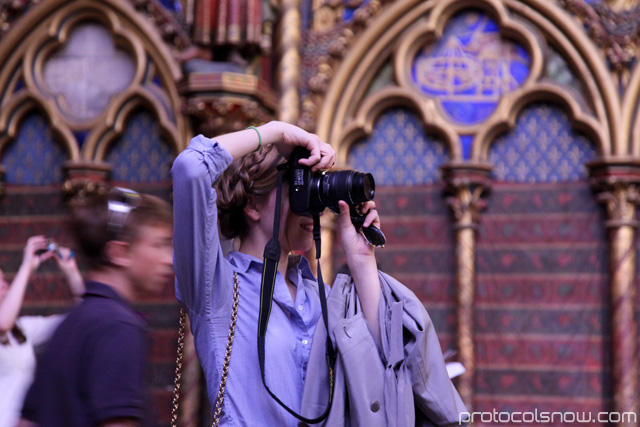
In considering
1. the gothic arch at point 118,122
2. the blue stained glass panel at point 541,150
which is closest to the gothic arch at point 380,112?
the blue stained glass panel at point 541,150

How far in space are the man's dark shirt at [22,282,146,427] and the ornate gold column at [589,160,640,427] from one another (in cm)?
346

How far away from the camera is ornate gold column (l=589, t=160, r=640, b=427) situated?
4.30m

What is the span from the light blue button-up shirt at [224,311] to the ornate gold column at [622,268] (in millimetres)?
2986

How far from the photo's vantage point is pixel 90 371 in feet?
4.54

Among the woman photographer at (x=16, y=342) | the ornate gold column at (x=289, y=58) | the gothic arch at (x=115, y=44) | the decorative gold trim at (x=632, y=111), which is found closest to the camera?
the woman photographer at (x=16, y=342)

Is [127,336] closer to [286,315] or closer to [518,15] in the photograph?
[286,315]

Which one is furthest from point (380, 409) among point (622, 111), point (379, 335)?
point (622, 111)

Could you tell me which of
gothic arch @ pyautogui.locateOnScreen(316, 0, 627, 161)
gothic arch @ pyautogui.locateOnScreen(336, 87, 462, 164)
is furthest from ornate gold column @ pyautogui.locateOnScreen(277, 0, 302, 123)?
gothic arch @ pyautogui.locateOnScreen(336, 87, 462, 164)

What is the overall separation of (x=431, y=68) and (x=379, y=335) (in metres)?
3.38

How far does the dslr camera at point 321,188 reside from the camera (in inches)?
70.0

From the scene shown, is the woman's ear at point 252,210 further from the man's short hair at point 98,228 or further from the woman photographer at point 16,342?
the woman photographer at point 16,342

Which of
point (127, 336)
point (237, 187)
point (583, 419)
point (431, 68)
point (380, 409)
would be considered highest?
Result: point (431, 68)

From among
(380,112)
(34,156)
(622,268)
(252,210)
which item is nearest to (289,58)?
(380,112)

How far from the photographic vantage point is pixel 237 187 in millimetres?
1842
